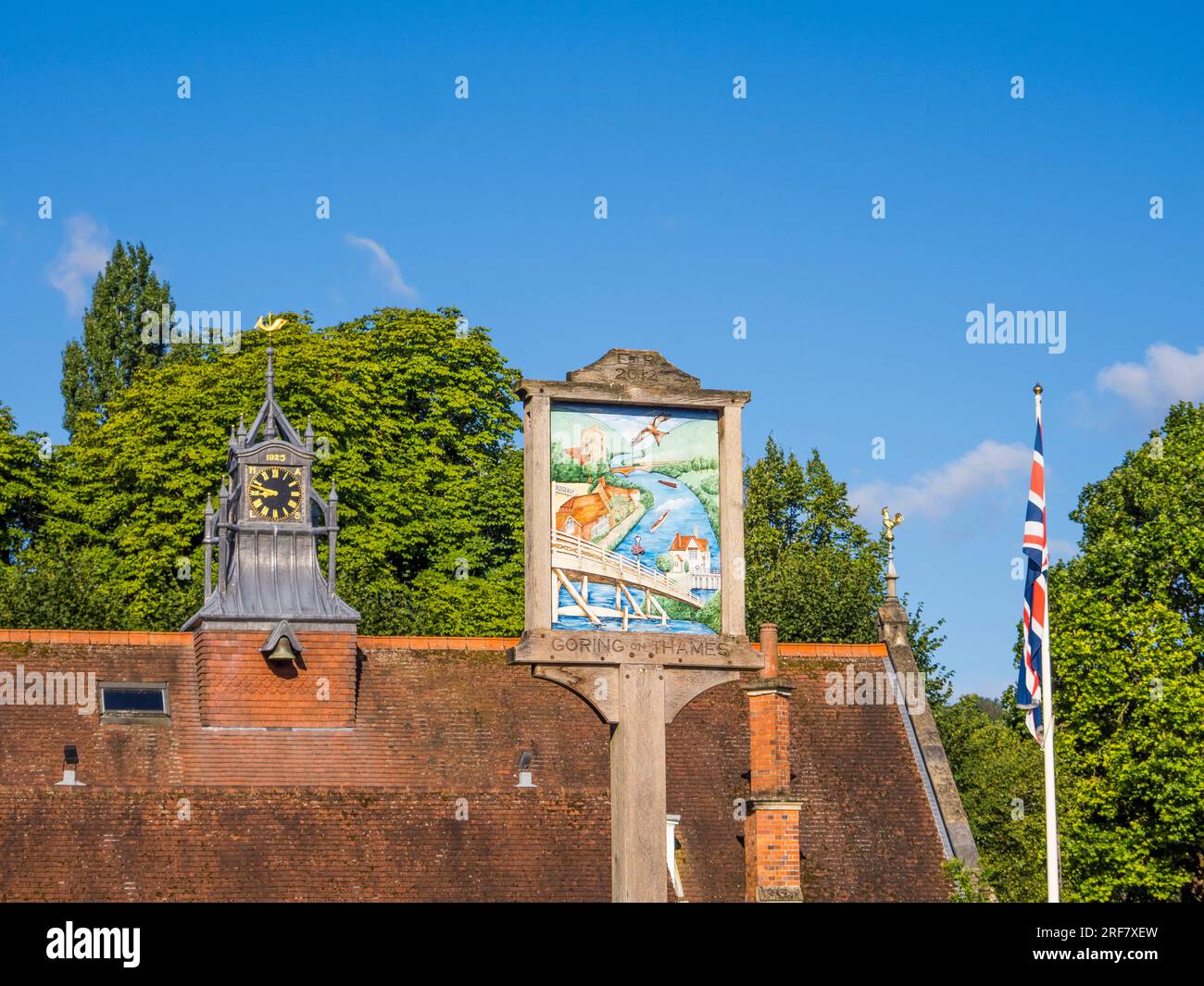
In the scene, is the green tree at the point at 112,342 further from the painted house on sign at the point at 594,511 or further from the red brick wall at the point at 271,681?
the painted house on sign at the point at 594,511

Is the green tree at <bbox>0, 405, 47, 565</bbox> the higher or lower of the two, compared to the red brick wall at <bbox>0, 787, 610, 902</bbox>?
higher

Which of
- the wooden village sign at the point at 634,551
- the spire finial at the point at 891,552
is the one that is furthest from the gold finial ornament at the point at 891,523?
the wooden village sign at the point at 634,551

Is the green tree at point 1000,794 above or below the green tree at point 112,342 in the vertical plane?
below

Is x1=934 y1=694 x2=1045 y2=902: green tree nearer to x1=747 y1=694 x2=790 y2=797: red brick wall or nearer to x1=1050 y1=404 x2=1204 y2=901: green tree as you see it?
x1=1050 y1=404 x2=1204 y2=901: green tree

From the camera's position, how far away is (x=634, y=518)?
1941cm

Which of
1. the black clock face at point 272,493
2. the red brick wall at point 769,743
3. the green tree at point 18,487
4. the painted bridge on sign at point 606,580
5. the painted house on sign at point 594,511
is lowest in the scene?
the red brick wall at point 769,743

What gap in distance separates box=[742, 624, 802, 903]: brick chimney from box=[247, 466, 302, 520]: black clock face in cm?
1107

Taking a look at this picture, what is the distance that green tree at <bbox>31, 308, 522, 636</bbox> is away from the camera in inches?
2167


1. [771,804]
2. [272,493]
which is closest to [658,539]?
[771,804]

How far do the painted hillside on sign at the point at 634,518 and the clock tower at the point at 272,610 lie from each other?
18920 millimetres

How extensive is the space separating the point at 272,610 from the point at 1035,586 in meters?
16.2

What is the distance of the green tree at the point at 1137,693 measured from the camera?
49188mm

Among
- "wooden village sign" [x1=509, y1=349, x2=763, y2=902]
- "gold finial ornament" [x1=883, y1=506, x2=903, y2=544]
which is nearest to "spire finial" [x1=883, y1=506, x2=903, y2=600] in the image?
"gold finial ornament" [x1=883, y1=506, x2=903, y2=544]

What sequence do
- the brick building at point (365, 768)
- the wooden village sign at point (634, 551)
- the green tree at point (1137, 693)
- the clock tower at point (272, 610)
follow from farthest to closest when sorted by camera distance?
the green tree at point (1137, 693) → the clock tower at point (272, 610) → the brick building at point (365, 768) → the wooden village sign at point (634, 551)
